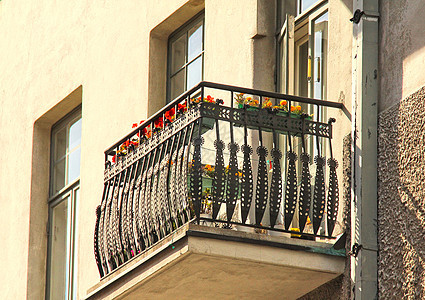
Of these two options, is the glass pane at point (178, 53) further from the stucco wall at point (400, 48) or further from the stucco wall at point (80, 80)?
the stucco wall at point (400, 48)

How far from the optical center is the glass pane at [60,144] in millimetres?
15401

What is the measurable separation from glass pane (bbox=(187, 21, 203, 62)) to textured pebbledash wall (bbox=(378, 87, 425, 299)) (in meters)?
4.19

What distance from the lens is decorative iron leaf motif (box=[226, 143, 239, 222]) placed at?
8.87 meters

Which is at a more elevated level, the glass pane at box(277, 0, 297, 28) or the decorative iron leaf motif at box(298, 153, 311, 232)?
the glass pane at box(277, 0, 297, 28)

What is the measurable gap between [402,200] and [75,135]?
742 cm

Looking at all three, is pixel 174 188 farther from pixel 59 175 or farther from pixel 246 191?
pixel 59 175

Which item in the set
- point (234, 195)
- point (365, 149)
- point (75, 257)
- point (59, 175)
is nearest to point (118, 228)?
point (234, 195)

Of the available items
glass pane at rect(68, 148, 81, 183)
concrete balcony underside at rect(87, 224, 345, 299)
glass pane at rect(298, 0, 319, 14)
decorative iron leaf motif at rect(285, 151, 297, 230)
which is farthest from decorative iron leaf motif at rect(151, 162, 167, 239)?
glass pane at rect(68, 148, 81, 183)

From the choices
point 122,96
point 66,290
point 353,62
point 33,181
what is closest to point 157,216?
point 353,62

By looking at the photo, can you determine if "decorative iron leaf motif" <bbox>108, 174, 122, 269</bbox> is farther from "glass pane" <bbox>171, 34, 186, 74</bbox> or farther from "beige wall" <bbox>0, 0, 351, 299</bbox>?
"glass pane" <bbox>171, 34, 186, 74</bbox>

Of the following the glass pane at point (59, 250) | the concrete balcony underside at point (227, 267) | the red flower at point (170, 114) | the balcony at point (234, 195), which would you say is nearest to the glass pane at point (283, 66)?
the balcony at point (234, 195)

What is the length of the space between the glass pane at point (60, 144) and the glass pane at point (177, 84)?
2924mm

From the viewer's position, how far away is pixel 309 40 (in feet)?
33.6

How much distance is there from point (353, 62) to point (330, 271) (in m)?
1.68
